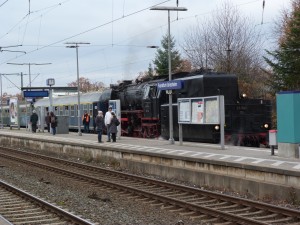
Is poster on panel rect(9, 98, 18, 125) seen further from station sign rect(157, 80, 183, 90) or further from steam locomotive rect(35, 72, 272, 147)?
station sign rect(157, 80, 183, 90)

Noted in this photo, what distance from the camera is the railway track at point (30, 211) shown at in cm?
953

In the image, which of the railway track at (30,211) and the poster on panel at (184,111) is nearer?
the railway track at (30,211)

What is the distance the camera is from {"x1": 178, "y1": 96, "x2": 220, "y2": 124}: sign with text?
18.0 metres

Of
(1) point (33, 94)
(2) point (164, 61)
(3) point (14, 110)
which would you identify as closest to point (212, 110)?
(1) point (33, 94)

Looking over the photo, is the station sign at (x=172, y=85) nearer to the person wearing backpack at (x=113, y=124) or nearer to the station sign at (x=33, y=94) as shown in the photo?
the person wearing backpack at (x=113, y=124)

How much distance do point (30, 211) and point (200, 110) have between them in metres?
9.65

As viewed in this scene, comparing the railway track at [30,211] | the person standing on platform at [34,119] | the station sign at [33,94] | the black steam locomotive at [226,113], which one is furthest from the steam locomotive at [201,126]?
the person standing on platform at [34,119]

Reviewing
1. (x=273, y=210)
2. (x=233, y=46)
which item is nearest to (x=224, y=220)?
(x=273, y=210)

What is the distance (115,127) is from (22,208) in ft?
43.3

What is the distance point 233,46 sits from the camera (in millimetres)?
43094

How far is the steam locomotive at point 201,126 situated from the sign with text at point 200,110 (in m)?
1.11

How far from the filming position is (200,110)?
18.9 m

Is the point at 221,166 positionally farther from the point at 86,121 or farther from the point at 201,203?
the point at 86,121

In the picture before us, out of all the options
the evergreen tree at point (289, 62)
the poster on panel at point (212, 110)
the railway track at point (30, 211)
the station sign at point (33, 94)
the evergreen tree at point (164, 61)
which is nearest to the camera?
the railway track at point (30, 211)
